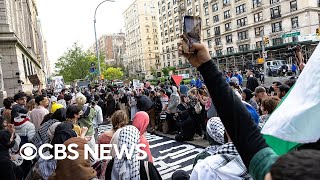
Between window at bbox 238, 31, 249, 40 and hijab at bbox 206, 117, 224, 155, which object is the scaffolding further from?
hijab at bbox 206, 117, 224, 155

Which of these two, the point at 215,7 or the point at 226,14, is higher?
the point at 215,7

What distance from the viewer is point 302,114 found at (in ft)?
3.40

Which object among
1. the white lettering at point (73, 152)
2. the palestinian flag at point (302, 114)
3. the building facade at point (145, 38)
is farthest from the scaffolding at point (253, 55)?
the building facade at point (145, 38)

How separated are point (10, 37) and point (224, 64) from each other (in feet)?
177

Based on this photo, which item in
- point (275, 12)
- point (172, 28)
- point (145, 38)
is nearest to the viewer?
point (275, 12)

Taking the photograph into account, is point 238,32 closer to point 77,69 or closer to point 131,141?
point 77,69

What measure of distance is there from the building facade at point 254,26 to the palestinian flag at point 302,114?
4101 cm

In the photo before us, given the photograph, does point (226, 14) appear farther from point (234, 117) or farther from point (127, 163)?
point (234, 117)

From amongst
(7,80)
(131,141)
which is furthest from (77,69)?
(131,141)

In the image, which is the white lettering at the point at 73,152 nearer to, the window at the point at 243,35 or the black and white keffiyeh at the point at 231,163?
the black and white keffiyeh at the point at 231,163

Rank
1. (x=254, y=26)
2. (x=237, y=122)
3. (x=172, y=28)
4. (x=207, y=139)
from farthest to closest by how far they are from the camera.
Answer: (x=172, y=28) → (x=254, y=26) → (x=207, y=139) → (x=237, y=122)

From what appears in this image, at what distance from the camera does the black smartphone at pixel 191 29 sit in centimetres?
135

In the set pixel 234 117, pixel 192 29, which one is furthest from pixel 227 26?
pixel 234 117

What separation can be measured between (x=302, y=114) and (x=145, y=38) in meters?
117
